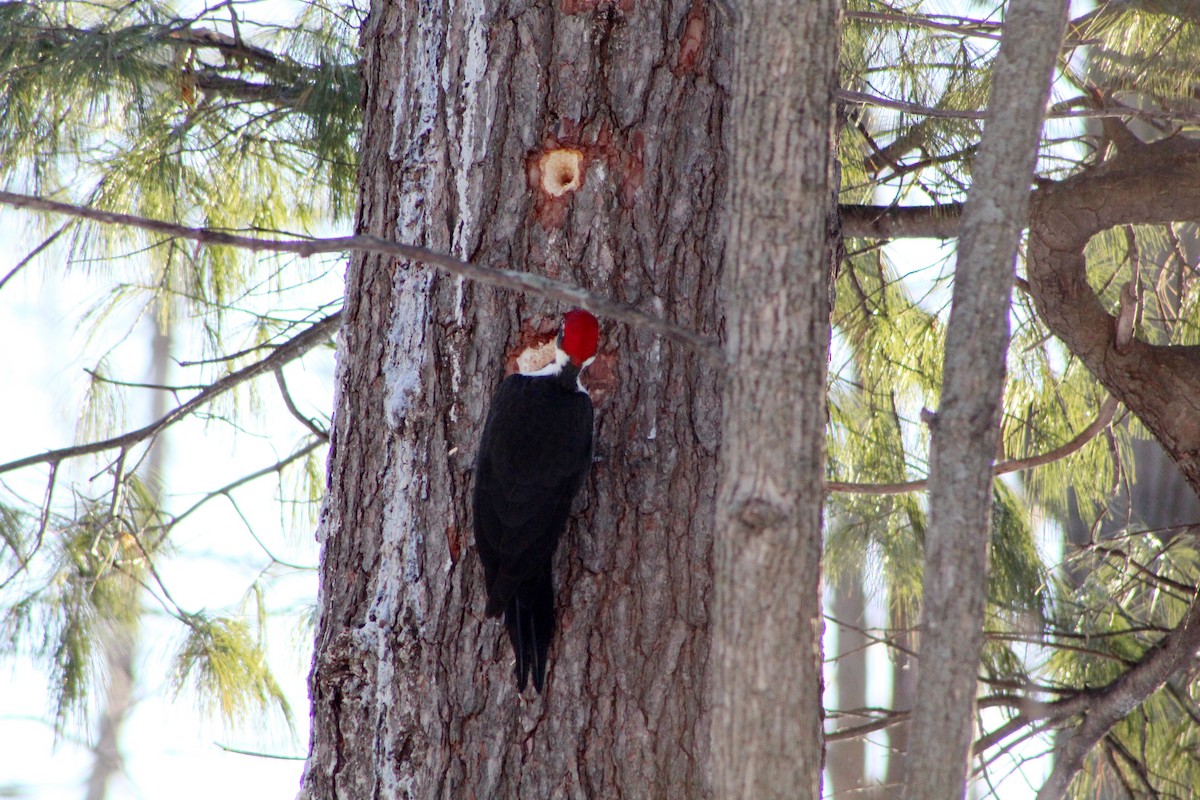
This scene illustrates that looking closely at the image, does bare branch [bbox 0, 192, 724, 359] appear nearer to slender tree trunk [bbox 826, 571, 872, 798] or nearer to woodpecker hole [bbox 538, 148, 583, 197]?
woodpecker hole [bbox 538, 148, 583, 197]

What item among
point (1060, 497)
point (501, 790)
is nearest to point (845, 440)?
point (1060, 497)

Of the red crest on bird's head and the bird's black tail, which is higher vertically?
the red crest on bird's head

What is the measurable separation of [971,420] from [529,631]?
80 cm

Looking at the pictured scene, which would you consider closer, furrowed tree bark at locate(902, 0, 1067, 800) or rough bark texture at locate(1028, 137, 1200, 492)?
furrowed tree bark at locate(902, 0, 1067, 800)

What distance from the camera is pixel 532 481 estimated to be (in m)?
1.78

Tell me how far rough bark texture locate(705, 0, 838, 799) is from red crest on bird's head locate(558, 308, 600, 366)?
671mm

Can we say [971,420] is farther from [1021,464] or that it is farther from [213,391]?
[213,391]

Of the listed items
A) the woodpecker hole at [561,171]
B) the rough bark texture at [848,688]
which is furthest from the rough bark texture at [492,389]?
the rough bark texture at [848,688]

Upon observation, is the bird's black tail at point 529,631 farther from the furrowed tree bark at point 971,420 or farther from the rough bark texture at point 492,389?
the furrowed tree bark at point 971,420

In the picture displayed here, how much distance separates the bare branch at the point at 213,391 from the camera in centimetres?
257

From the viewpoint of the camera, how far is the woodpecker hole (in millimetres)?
1803

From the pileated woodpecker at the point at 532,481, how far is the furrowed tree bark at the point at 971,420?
28.1 inches

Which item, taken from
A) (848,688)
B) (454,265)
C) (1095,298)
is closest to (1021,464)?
(1095,298)

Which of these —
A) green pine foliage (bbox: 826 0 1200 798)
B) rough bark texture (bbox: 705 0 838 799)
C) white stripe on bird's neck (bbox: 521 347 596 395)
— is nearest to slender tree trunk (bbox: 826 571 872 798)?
green pine foliage (bbox: 826 0 1200 798)
